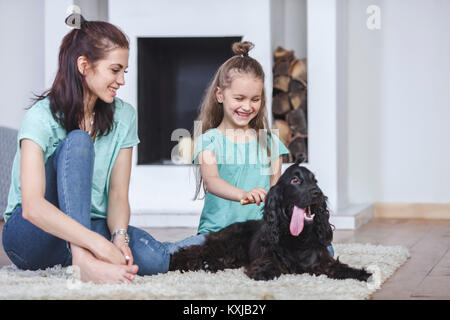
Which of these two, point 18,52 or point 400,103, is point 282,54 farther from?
point 18,52

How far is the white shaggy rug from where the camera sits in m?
1.54

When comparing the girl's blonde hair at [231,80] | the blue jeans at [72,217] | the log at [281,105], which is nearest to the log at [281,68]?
the log at [281,105]

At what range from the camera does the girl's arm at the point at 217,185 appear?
1.86m

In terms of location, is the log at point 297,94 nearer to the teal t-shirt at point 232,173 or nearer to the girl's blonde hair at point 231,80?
the girl's blonde hair at point 231,80

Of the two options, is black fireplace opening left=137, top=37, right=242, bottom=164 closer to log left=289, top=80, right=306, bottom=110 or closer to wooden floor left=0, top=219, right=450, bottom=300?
log left=289, top=80, right=306, bottom=110

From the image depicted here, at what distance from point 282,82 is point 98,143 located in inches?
82.4

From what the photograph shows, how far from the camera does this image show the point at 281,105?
12.6ft

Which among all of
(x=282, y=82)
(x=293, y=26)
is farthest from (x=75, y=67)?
(x=293, y=26)

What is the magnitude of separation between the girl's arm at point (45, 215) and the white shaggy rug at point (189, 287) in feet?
0.33

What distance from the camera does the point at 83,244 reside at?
63.9 inches

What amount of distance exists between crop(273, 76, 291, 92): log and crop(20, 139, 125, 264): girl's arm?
2349 mm
